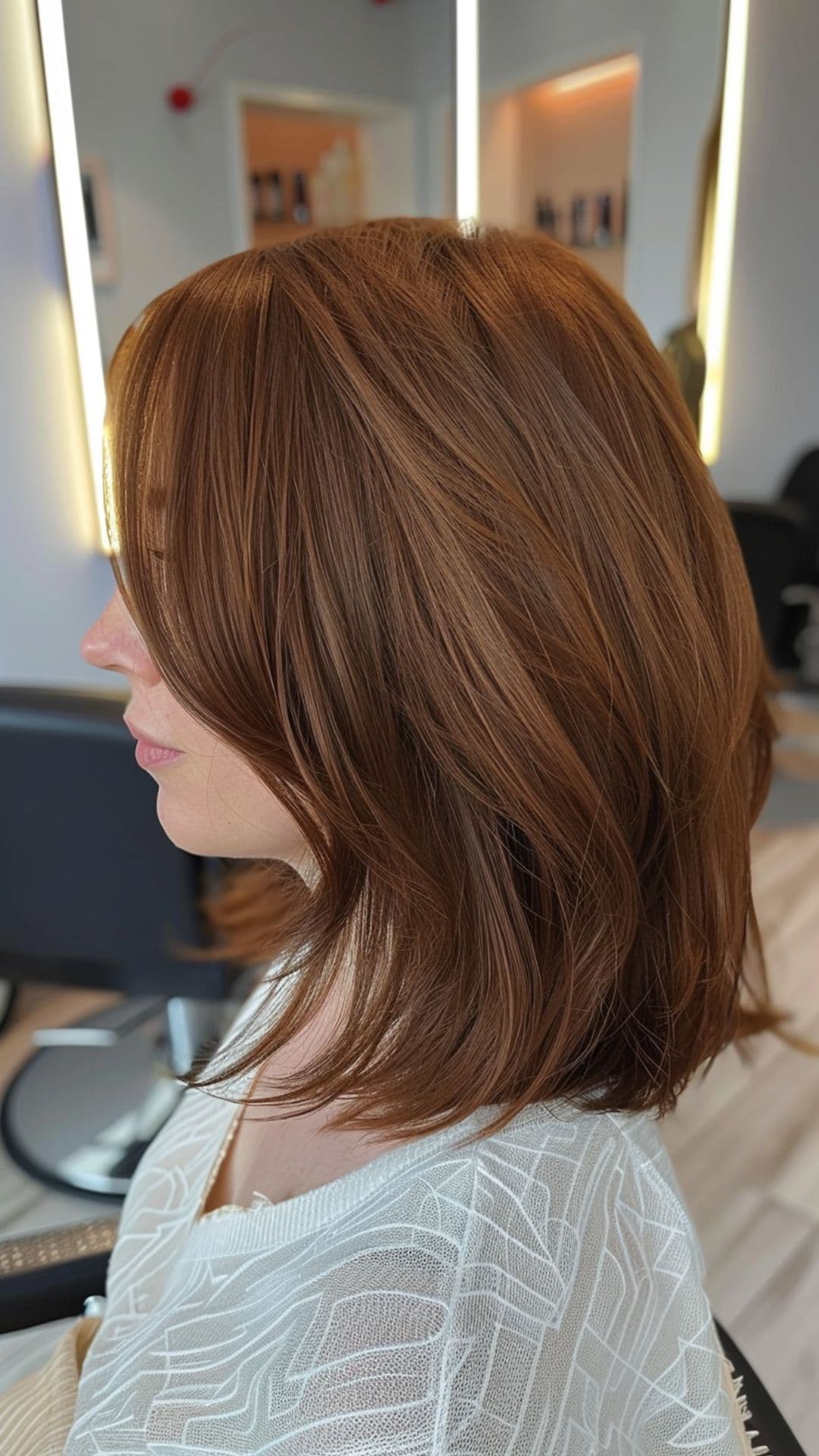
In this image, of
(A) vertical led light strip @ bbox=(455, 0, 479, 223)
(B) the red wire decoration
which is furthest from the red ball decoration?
(A) vertical led light strip @ bbox=(455, 0, 479, 223)

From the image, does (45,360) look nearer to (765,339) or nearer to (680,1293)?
(680,1293)

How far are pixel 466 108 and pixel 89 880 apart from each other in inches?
70.2

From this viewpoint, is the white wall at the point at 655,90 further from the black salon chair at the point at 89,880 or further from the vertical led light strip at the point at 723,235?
the black salon chair at the point at 89,880

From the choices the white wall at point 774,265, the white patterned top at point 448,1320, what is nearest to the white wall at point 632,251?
the white wall at point 774,265

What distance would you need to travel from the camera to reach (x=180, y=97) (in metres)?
1.62

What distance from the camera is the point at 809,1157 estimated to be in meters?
1.43

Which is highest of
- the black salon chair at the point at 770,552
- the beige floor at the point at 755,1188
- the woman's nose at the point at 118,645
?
the woman's nose at the point at 118,645

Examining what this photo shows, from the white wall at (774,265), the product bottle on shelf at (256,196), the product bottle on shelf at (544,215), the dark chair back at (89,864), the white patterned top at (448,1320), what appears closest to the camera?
the white patterned top at (448,1320)

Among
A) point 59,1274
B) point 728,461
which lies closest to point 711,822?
point 59,1274

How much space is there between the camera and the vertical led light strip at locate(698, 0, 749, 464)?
8.28 ft

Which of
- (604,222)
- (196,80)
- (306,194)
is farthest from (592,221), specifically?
(196,80)

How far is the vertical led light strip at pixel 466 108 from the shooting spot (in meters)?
1.91

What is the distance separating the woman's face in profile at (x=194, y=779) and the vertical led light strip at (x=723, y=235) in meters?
2.49

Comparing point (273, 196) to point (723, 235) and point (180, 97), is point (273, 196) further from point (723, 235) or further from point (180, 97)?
point (723, 235)
